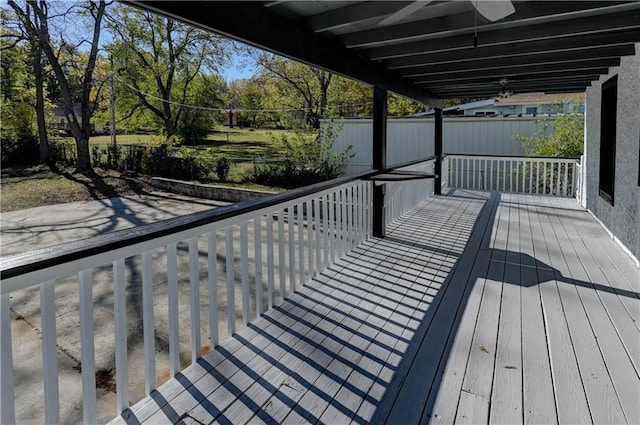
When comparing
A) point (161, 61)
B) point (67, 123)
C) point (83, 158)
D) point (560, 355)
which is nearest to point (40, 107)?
point (83, 158)

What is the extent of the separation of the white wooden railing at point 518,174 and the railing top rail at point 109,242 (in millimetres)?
7096

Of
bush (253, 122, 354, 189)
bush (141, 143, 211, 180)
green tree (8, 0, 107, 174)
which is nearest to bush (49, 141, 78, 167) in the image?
green tree (8, 0, 107, 174)

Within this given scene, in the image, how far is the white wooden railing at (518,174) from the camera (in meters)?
7.99

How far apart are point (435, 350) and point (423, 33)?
8.16 feet

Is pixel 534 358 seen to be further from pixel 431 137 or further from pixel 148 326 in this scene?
pixel 431 137

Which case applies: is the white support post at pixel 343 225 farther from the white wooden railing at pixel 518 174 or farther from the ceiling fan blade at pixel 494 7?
the white wooden railing at pixel 518 174

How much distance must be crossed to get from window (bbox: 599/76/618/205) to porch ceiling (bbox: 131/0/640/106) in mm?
301

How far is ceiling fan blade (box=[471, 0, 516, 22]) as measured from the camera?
95.3 inches

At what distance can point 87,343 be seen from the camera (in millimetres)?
1633

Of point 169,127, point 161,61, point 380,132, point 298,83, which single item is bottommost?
point 380,132

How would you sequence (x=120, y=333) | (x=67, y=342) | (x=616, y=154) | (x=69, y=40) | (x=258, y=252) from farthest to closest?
1. (x=69, y=40)
2. (x=616, y=154)
3. (x=67, y=342)
4. (x=258, y=252)
5. (x=120, y=333)

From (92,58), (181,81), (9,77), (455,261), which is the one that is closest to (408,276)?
(455,261)

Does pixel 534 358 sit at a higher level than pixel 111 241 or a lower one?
lower

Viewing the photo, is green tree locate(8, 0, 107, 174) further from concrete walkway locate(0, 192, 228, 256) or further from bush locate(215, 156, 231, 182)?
bush locate(215, 156, 231, 182)
